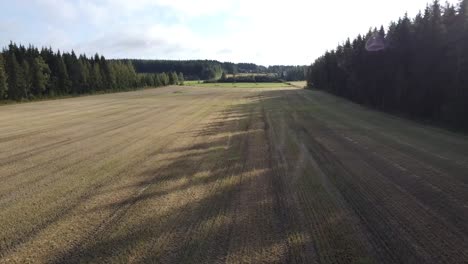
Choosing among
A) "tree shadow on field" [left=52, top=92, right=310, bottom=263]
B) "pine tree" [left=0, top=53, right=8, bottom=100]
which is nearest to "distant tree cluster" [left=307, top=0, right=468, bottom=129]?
"tree shadow on field" [left=52, top=92, right=310, bottom=263]

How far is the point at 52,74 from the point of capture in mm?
81438

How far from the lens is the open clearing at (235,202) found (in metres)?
6.62

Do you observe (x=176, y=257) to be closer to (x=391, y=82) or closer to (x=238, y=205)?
(x=238, y=205)

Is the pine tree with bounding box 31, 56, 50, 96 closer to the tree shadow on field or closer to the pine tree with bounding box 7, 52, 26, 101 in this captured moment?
the pine tree with bounding box 7, 52, 26, 101

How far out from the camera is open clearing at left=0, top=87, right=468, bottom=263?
6617 mm

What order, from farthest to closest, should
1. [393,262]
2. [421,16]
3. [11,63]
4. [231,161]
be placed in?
[11,63] < [421,16] < [231,161] < [393,262]

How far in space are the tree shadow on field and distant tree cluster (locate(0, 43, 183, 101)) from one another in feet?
201

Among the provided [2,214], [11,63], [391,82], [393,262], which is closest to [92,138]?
[2,214]

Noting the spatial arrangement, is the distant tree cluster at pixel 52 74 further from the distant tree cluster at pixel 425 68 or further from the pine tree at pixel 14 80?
the distant tree cluster at pixel 425 68

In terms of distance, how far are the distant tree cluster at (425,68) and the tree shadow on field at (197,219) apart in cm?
1947

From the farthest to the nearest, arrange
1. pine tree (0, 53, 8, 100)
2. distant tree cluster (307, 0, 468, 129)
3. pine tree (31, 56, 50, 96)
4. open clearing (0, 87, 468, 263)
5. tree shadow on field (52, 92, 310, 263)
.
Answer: pine tree (31, 56, 50, 96), pine tree (0, 53, 8, 100), distant tree cluster (307, 0, 468, 129), open clearing (0, 87, 468, 263), tree shadow on field (52, 92, 310, 263)

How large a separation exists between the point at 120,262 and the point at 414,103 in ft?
106

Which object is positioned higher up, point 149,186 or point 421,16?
point 421,16

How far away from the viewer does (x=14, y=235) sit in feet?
24.3
